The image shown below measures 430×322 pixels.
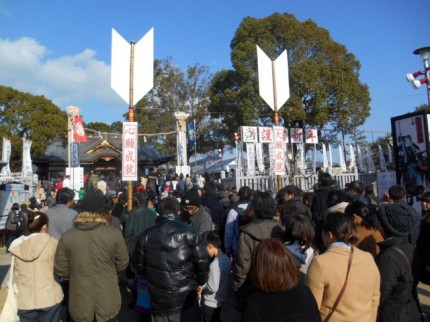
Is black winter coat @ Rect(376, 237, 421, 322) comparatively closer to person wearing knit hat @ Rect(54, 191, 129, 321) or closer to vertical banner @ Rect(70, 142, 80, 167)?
person wearing knit hat @ Rect(54, 191, 129, 321)

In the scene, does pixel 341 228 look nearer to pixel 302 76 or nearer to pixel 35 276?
pixel 35 276

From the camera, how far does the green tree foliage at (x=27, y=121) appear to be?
27.7 m

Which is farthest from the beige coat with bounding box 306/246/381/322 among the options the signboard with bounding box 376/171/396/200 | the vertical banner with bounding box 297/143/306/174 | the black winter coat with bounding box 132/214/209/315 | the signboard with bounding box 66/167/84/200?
the vertical banner with bounding box 297/143/306/174

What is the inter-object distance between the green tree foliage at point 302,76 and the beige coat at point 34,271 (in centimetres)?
1839

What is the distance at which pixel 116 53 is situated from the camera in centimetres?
769

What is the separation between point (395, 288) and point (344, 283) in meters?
0.68

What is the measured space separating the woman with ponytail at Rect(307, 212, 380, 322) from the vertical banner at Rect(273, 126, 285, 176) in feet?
24.0

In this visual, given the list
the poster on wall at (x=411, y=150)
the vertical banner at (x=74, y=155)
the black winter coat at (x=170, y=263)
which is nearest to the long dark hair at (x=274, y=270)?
the black winter coat at (x=170, y=263)

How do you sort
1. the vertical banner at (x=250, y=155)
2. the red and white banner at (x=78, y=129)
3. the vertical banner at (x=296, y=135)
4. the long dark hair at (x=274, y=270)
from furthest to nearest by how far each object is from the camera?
the vertical banner at (x=296, y=135)
the red and white banner at (x=78, y=129)
the vertical banner at (x=250, y=155)
the long dark hair at (x=274, y=270)

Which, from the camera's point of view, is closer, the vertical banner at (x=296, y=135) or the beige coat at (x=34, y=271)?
the beige coat at (x=34, y=271)

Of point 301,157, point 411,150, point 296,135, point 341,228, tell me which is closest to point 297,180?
point 301,157

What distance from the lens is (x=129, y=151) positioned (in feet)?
25.0

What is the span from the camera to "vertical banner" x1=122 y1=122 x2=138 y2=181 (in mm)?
7543

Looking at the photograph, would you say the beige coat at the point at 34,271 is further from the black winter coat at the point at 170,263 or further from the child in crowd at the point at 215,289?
the child in crowd at the point at 215,289
